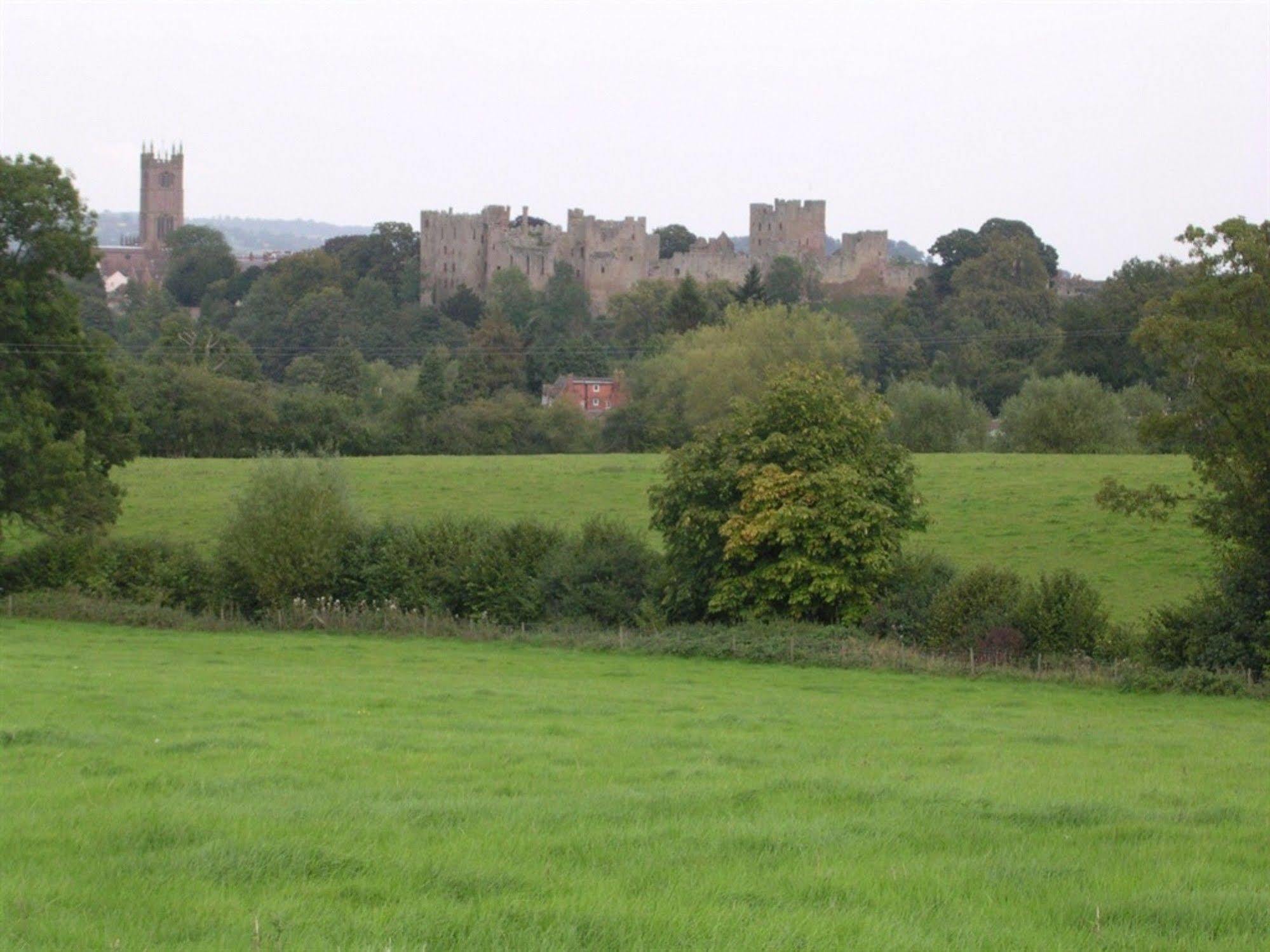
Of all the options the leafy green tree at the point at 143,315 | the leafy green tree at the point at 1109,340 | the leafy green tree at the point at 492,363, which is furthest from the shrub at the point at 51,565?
the leafy green tree at the point at 143,315

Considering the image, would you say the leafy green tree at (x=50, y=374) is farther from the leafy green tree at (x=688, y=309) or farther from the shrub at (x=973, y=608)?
the leafy green tree at (x=688, y=309)

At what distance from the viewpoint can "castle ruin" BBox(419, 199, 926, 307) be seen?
153875 mm

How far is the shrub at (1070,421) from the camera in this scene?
207 feet

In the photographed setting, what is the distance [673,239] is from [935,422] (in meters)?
111

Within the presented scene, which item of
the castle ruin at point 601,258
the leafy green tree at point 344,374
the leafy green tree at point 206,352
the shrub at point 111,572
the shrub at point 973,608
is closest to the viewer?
the shrub at point 973,608

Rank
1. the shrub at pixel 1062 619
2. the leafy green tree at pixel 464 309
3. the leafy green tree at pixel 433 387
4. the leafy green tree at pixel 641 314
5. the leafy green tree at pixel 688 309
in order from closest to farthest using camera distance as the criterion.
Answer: the shrub at pixel 1062 619 → the leafy green tree at pixel 433 387 → the leafy green tree at pixel 688 309 → the leafy green tree at pixel 641 314 → the leafy green tree at pixel 464 309

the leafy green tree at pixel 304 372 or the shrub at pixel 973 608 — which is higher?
the leafy green tree at pixel 304 372

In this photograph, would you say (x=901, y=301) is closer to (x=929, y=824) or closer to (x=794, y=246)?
(x=794, y=246)

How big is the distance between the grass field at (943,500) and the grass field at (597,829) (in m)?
20.6

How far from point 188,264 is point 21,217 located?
134183 millimetres

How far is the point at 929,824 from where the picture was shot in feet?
28.5

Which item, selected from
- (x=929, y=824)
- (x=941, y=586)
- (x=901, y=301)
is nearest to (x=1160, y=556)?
(x=941, y=586)

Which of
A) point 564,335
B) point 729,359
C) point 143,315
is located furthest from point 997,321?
point 143,315

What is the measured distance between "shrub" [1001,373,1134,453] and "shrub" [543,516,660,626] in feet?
112
